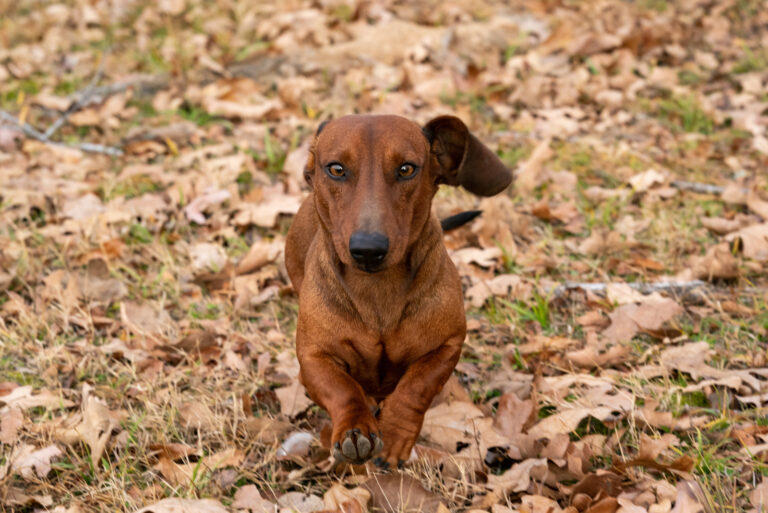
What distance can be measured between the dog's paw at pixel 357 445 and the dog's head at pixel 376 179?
0.49 metres

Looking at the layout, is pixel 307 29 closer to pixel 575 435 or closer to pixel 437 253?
pixel 437 253

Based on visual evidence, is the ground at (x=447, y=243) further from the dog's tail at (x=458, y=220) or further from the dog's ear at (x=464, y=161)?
the dog's ear at (x=464, y=161)

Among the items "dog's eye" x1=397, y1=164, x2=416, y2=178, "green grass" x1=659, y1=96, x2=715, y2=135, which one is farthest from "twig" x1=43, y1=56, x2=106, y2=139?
"green grass" x1=659, y1=96, x2=715, y2=135

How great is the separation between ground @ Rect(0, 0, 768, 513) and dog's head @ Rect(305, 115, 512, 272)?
735 mm

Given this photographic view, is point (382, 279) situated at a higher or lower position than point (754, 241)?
higher

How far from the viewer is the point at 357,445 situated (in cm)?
237

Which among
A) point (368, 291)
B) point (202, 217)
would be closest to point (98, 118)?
point (202, 217)

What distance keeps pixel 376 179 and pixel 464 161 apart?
49 centimetres

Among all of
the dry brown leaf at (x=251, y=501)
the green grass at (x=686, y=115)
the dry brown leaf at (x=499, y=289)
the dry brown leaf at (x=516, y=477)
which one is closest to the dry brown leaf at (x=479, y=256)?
the dry brown leaf at (x=499, y=289)

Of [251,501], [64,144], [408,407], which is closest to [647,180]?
[408,407]

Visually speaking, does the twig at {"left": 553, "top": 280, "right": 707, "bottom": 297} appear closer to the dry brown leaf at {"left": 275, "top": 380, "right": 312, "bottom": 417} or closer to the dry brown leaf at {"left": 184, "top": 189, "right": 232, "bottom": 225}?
the dry brown leaf at {"left": 275, "top": 380, "right": 312, "bottom": 417}

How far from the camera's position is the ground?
268 centimetres

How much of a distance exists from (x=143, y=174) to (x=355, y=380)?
289 cm

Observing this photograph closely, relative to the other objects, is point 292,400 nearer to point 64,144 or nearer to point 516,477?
point 516,477
